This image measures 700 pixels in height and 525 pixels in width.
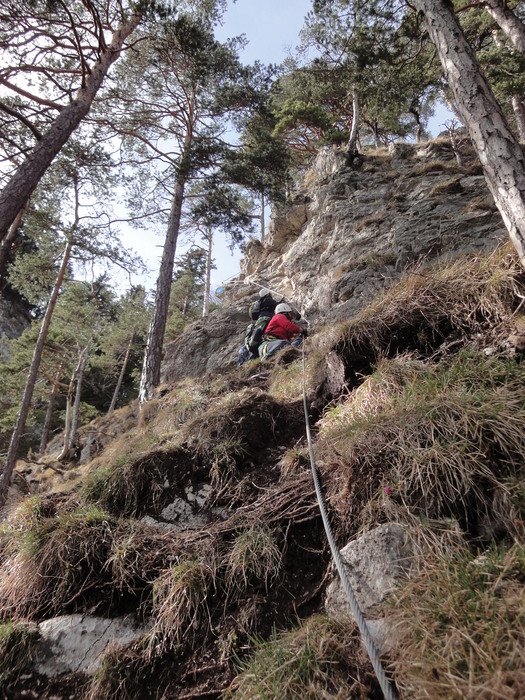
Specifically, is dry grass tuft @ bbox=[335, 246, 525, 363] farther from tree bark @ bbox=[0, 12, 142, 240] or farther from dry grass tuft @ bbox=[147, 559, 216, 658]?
tree bark @ bbox=[0, 12, 142, 240]

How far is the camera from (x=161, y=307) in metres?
9.41

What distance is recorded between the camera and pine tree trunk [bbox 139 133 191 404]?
8906 millimetres

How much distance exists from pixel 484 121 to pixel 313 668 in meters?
4.55

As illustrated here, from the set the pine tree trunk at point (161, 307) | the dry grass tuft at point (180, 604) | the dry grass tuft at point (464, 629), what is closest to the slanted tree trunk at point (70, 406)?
the pine tree trunk at point (161, 307)

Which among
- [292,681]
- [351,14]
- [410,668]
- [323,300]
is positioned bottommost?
[292,681]

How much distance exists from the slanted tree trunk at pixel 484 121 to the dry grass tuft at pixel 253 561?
3102 millimetres

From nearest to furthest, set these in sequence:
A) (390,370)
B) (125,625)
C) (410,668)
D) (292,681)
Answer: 1. (410,668)
2. (292,681)
3. (125,625)
4. (390,370)

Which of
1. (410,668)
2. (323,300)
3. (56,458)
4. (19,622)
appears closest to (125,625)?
(19,622)

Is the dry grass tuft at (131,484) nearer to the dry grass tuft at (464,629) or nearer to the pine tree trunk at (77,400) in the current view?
the dry grass tuft at (464,629)

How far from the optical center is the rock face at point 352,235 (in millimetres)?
7211

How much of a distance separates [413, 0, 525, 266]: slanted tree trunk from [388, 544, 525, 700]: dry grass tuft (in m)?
2.64

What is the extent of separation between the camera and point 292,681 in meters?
1.43

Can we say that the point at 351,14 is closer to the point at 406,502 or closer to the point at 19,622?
the point at 406,502

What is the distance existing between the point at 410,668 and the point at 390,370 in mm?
2329
